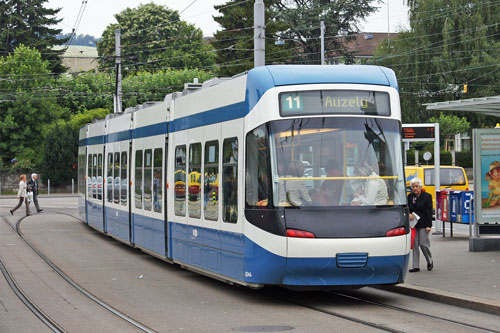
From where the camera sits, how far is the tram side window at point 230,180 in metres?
12.4

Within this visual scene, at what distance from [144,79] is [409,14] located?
2500 centimetres

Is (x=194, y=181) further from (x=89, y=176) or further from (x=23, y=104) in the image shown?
(x=23, y=104)

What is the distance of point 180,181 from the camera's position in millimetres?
15164

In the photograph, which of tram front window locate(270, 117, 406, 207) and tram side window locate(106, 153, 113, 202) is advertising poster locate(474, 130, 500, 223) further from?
tram side window locate(106, 153, 113, 202)

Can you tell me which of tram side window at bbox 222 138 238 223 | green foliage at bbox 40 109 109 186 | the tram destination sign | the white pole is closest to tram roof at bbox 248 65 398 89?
tram side window at bbox 222 138 238 223

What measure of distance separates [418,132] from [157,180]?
7706 millimetres

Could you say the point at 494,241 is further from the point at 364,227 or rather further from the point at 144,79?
the point at 144,79

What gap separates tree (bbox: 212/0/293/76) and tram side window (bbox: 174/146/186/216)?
2021 inches

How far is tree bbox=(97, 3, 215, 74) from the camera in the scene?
276 ft

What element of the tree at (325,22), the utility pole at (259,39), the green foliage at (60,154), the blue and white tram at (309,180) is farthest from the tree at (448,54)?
the blue and white tram at (309,180)

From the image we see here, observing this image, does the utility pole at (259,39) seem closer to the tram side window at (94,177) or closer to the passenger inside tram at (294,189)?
the tram side window at (94,177)

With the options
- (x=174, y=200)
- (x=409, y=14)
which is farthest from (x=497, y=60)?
(x=174, y=200)

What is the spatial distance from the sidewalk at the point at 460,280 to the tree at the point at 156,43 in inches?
2660

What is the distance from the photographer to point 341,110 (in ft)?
38.4
